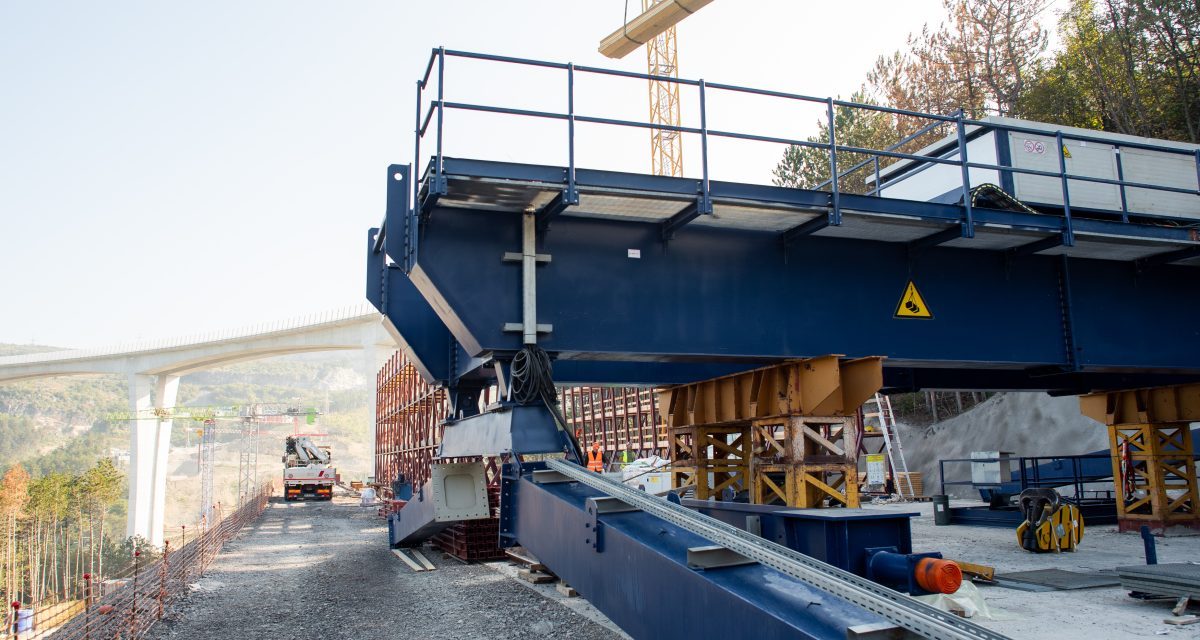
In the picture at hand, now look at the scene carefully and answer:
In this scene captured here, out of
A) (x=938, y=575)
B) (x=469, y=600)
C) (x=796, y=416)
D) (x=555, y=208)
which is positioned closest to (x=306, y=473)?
(x=469, y=600)

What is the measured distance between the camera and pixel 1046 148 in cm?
1005

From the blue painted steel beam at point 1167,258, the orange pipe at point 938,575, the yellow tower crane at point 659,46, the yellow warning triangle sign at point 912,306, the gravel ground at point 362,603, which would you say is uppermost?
the yellow tower crane at point 659,46

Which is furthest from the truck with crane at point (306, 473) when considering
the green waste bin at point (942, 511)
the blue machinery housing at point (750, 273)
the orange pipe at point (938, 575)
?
the orange pipe at point (938, 575)

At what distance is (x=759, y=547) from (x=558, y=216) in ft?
14.8

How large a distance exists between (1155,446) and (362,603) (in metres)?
12.3

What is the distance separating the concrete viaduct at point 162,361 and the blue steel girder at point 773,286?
48.7 meters

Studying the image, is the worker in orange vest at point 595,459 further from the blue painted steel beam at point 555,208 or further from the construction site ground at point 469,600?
the blue painted steel beam at point 555,208

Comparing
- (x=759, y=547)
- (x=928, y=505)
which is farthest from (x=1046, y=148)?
(x=928, y=505)

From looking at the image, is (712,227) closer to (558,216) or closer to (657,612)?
(558,216)

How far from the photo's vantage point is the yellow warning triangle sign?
8.72 m

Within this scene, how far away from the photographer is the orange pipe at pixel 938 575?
4.30 m

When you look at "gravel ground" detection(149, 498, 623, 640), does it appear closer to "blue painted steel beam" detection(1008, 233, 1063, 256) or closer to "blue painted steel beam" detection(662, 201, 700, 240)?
"blue painted steel beam" detection(662, 201, 700, 240)

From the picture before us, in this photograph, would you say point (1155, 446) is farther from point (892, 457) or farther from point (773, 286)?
point (892, 457)

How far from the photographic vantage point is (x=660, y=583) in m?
3.77
